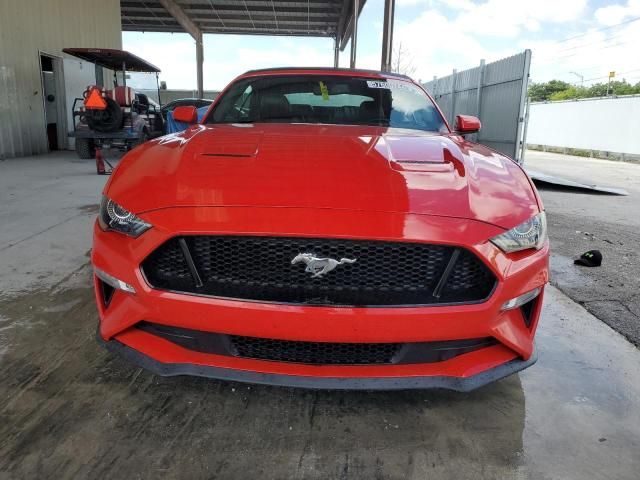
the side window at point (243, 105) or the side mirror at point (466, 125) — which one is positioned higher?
the side window at point (243, 105)

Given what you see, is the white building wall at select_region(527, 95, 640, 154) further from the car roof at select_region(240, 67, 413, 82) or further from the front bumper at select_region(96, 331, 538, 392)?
the front bumper at select_region(96, 331, 538, 392)

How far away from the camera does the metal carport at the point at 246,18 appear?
60.8 feet

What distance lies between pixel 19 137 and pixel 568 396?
441 inches

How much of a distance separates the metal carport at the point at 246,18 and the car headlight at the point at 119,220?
15.1m

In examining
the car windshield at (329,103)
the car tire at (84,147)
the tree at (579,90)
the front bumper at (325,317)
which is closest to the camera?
the front bumper at (325,317)

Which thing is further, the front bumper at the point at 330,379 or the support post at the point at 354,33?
the support post at the point at 354,33

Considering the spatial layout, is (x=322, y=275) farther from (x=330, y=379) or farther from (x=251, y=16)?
(x=251, y=16)

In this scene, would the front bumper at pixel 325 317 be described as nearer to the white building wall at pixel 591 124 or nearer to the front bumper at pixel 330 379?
the front bumper at pixel 330 379

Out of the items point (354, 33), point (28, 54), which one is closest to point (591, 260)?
point (28, 54)

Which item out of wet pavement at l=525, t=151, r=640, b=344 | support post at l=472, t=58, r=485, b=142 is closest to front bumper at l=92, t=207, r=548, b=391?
wet pavement at l=525, t=151, r=640, b=344

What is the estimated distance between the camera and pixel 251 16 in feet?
67.0

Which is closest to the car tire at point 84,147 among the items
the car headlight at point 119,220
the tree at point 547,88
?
the car headlight at point 119,220

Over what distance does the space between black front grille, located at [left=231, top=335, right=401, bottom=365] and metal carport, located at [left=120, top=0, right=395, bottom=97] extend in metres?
15.4

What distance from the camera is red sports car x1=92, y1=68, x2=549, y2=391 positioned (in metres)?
1.59
